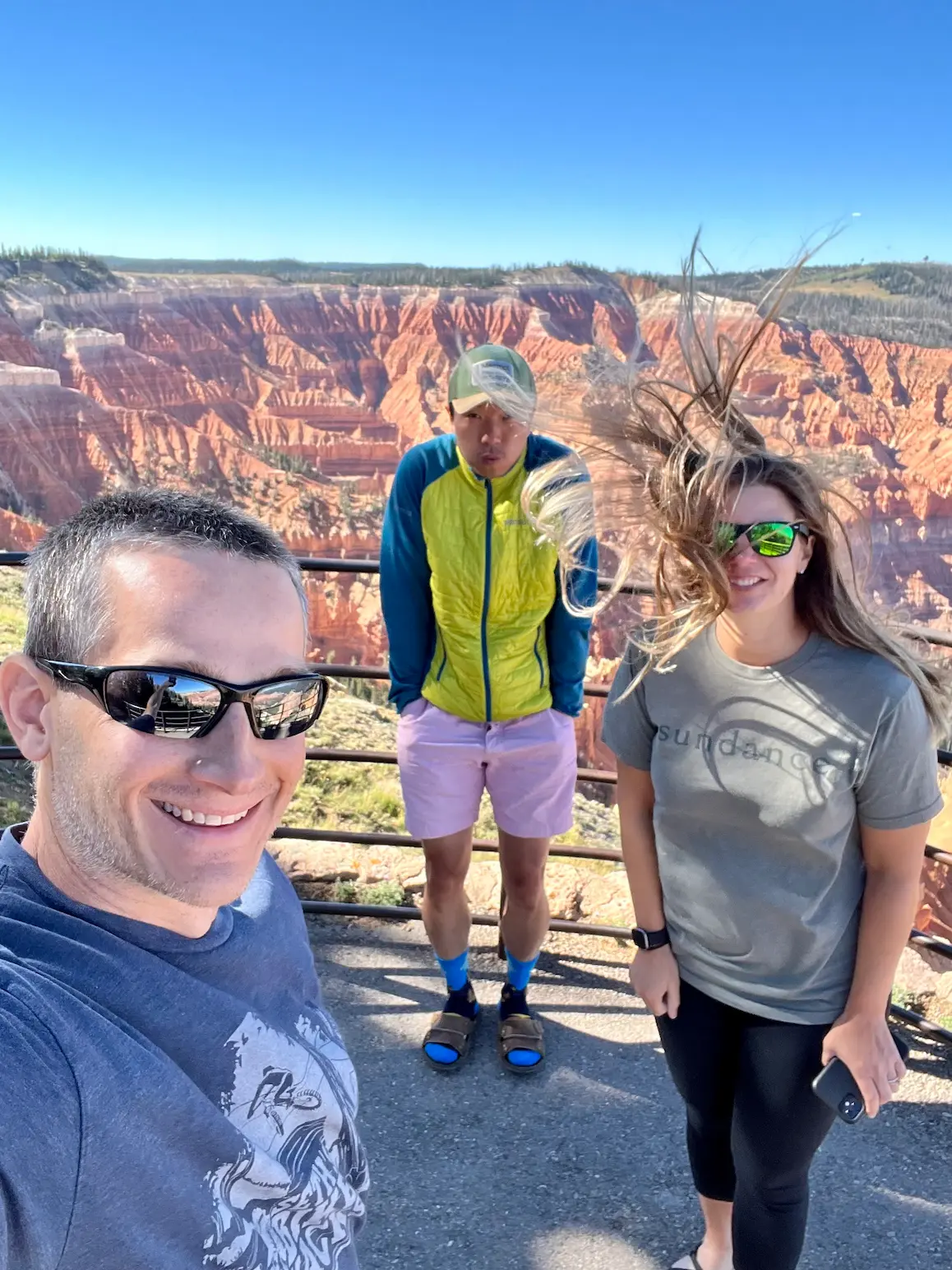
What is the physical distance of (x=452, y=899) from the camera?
2428 millimetres

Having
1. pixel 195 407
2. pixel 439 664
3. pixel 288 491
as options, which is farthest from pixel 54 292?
pixel 439 664

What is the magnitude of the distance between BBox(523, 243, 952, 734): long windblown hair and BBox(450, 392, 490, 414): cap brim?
26.1 inches

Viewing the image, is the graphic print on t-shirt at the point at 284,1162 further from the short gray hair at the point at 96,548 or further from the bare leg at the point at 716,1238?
the bare leg at the point at 716,1238

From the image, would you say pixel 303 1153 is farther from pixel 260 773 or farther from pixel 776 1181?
pixel 776 1181

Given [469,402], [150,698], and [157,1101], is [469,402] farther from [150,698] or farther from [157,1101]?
[157,1101]

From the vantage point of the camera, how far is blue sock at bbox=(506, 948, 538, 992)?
8.21ft

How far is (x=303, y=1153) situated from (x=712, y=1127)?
1020 millimetres

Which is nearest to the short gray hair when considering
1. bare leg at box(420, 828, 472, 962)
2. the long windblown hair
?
the long windblown hair

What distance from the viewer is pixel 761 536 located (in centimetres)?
141

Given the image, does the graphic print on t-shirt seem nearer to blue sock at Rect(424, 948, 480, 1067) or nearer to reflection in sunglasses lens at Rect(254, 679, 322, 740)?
reflection in sunglasses lens at Rect(254, 679, 322, 740)

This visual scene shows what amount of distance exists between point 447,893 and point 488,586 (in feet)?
2.68

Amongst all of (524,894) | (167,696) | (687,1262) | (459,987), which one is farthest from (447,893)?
(167,696)

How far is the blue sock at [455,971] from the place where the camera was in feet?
8.17

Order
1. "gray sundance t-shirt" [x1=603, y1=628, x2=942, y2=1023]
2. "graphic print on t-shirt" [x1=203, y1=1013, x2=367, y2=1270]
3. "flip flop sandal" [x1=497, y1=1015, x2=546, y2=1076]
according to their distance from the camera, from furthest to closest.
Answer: "flip flop sandal" [x1=497, y1=1015, x2=546, y2=1076] < "gray sundance t-shirt" [x1=603, y1=628, x2=942, y2=1023] < "graphic print on t-shirt" [x1=203, y1=1013, x2=367, y2=1270]
